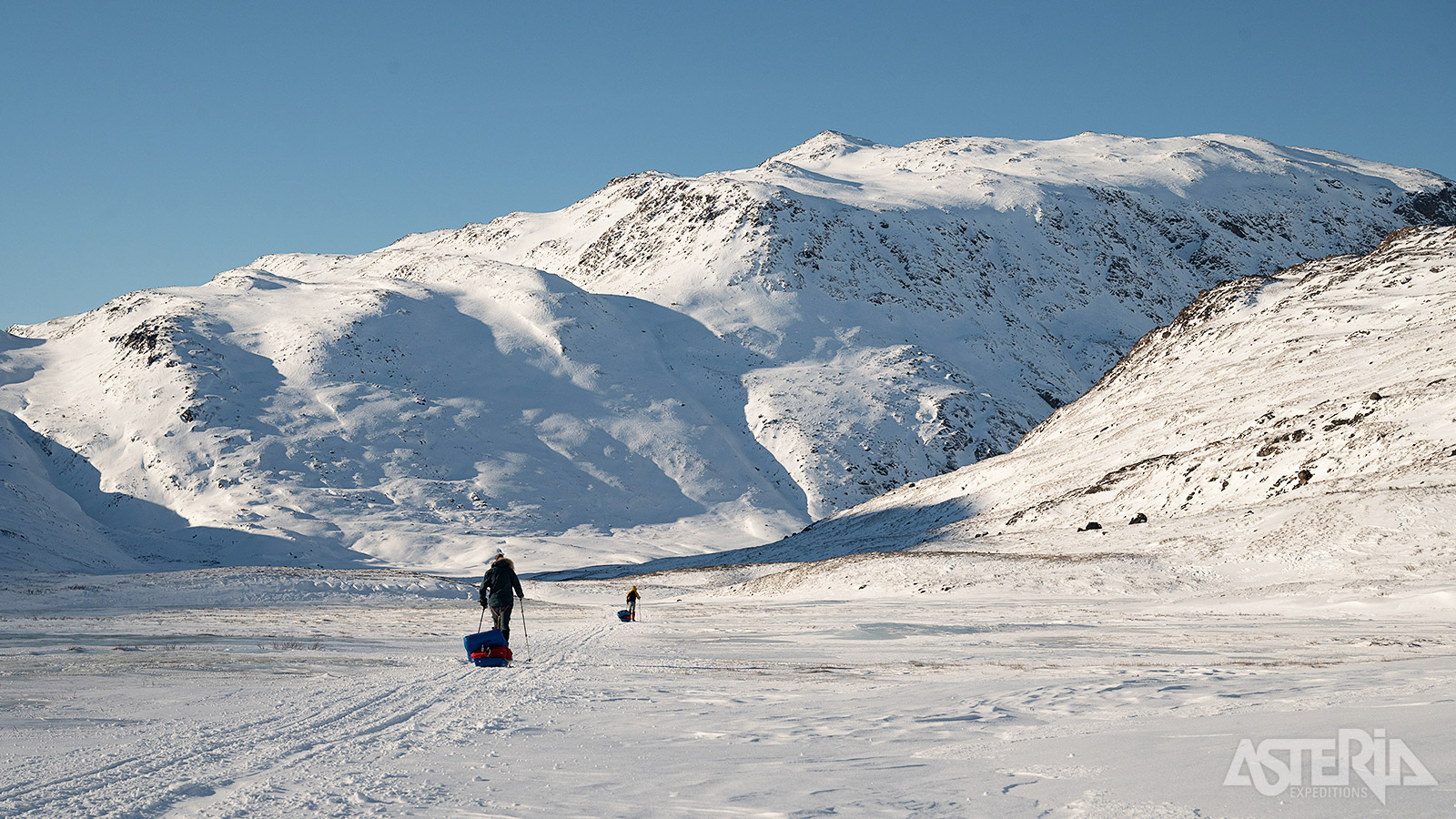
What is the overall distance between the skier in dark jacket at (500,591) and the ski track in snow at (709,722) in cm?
84

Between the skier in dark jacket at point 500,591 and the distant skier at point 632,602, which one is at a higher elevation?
the skier in dark jacket at point 500,591

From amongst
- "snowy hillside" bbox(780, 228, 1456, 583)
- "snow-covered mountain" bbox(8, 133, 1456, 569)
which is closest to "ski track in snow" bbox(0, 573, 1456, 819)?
"snowy hillside" bbox(780, 228, 1456, 583)

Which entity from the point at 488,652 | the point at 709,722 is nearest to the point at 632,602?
the point at 488,652

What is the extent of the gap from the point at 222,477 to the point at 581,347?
39404 millimetres

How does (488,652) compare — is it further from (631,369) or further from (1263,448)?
(631,369)

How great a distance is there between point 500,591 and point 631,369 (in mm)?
92491

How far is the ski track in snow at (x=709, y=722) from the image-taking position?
5770 millimetres

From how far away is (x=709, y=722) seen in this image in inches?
346

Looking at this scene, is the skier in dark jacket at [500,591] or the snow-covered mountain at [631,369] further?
the snow-covered mountain at [631,369]

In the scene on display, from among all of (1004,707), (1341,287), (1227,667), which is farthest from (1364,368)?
(1004,707)

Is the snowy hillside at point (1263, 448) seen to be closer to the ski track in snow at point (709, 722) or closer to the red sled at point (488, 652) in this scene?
the ski track in snow at point (709, 722)

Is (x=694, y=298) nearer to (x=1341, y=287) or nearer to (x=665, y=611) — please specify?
(x=1341, y=287)

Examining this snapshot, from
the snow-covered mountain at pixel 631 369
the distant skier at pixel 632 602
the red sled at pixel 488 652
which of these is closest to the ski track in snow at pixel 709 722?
the red sled at pixel 488 652

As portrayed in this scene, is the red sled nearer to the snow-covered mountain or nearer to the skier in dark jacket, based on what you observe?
the skier in dark jacket
